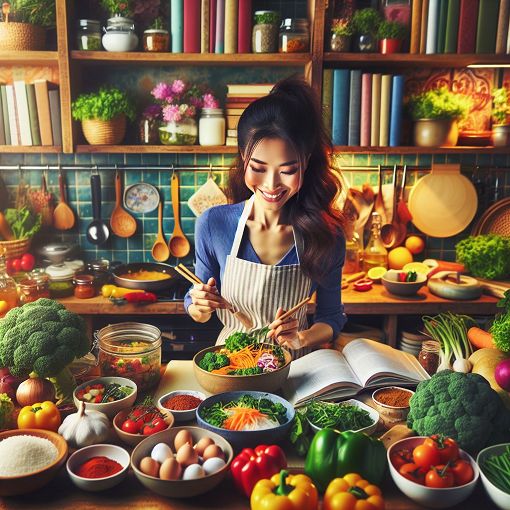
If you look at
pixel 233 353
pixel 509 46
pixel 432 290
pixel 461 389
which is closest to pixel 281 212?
pixel 233 353

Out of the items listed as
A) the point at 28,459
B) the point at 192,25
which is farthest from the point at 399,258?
the point at 28,459

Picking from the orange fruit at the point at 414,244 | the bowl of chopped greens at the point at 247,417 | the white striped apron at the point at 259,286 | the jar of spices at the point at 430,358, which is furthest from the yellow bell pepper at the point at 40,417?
the orange fruit at the point at 414,244

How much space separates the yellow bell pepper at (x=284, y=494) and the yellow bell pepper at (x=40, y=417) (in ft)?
2.02

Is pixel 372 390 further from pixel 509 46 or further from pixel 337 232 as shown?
pixel 509 46

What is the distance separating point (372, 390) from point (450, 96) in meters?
2.36

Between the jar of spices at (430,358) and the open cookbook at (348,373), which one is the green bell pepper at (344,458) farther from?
the jar of spices at (430,358)

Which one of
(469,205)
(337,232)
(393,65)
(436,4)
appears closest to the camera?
(337,232)

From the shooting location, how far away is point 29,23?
10.8 ft

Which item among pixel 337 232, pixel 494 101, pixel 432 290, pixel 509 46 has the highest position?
pixel 509 46

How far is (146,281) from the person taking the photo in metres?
3.33

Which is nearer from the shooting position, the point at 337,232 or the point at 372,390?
the point at 372,390

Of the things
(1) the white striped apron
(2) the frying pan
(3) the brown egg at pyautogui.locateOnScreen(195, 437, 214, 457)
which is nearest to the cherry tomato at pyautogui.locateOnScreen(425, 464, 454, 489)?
(3) the brown egg at pyautogui.locateOnScreen(195, 437, 214, 457)

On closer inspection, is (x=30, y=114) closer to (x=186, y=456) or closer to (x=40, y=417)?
(x=40, y=417)

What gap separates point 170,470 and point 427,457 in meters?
0.58
